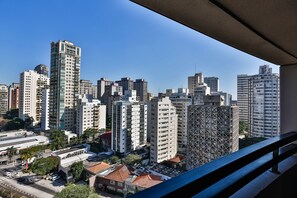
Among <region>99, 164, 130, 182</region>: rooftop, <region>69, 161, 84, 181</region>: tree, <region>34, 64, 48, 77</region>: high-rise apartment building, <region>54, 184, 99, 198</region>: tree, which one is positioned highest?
<region>34, 64, 48, 77</region>: high-rise apartment building

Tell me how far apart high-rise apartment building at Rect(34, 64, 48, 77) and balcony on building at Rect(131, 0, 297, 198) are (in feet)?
37.2

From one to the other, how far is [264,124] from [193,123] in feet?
10.2

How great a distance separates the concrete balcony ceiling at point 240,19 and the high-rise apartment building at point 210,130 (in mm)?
7835

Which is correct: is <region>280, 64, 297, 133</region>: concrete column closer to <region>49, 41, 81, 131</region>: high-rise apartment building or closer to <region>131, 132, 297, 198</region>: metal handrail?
<region>131, 132, 297, 198</region>: metal handrail

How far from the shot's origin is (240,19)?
73 cm

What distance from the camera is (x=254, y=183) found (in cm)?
80

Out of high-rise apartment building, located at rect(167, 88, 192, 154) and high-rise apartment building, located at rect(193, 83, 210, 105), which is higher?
high-rise apartment building, located at rect(193, 83, 210, 105)

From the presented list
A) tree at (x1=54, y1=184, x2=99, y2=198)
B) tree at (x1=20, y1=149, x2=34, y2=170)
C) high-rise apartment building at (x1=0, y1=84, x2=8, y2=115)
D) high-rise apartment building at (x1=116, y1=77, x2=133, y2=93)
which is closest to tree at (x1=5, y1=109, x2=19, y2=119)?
high-rise apartment building at (x1=0, y1=84, x2=8, y2=115)

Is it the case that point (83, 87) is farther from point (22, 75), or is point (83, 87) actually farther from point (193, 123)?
point (193, 123)

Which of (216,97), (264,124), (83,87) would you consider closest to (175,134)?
(216,97)

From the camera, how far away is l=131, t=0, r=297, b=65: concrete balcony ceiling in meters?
0.60

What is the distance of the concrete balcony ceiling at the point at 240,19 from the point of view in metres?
0.60

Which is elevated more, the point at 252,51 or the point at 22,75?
the point at 22,75

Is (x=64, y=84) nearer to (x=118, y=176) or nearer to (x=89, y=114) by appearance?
(x=89, y=114)
